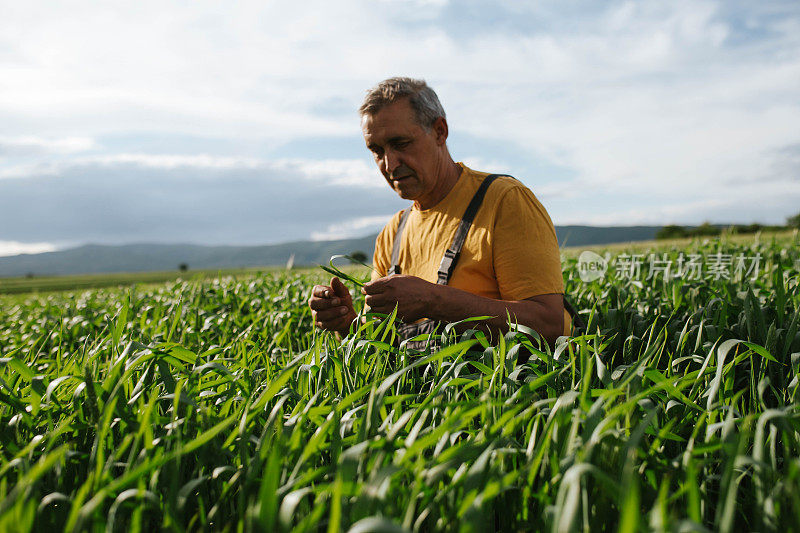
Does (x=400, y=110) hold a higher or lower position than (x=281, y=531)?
higher

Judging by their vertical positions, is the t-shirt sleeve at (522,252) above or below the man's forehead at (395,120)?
below

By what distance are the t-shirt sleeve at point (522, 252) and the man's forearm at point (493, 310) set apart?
11 cm

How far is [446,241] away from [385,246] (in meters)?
0.93

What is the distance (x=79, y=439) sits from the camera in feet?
5.81

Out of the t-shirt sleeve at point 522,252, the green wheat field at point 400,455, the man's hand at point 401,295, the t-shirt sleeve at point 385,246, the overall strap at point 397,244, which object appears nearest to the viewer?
the green wheat field at point 400,455

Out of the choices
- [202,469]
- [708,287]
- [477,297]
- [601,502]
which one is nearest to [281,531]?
[202,469]

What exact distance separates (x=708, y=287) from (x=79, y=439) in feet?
14.8

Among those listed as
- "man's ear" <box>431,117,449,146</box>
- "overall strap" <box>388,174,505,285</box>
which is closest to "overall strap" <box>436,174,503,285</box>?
"overall strap" <box>388,174,505,285</box>

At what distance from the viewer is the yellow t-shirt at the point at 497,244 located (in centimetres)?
298

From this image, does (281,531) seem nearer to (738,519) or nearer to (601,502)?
(601,502)

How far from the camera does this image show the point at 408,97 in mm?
3348

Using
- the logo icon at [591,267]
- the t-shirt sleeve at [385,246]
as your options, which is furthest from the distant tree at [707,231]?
the t-shirt sleeve at [385,246]

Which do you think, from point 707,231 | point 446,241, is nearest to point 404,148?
point 446,241

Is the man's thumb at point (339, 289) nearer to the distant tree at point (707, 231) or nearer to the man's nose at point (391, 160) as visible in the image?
the man's nose at point (391, 160)
